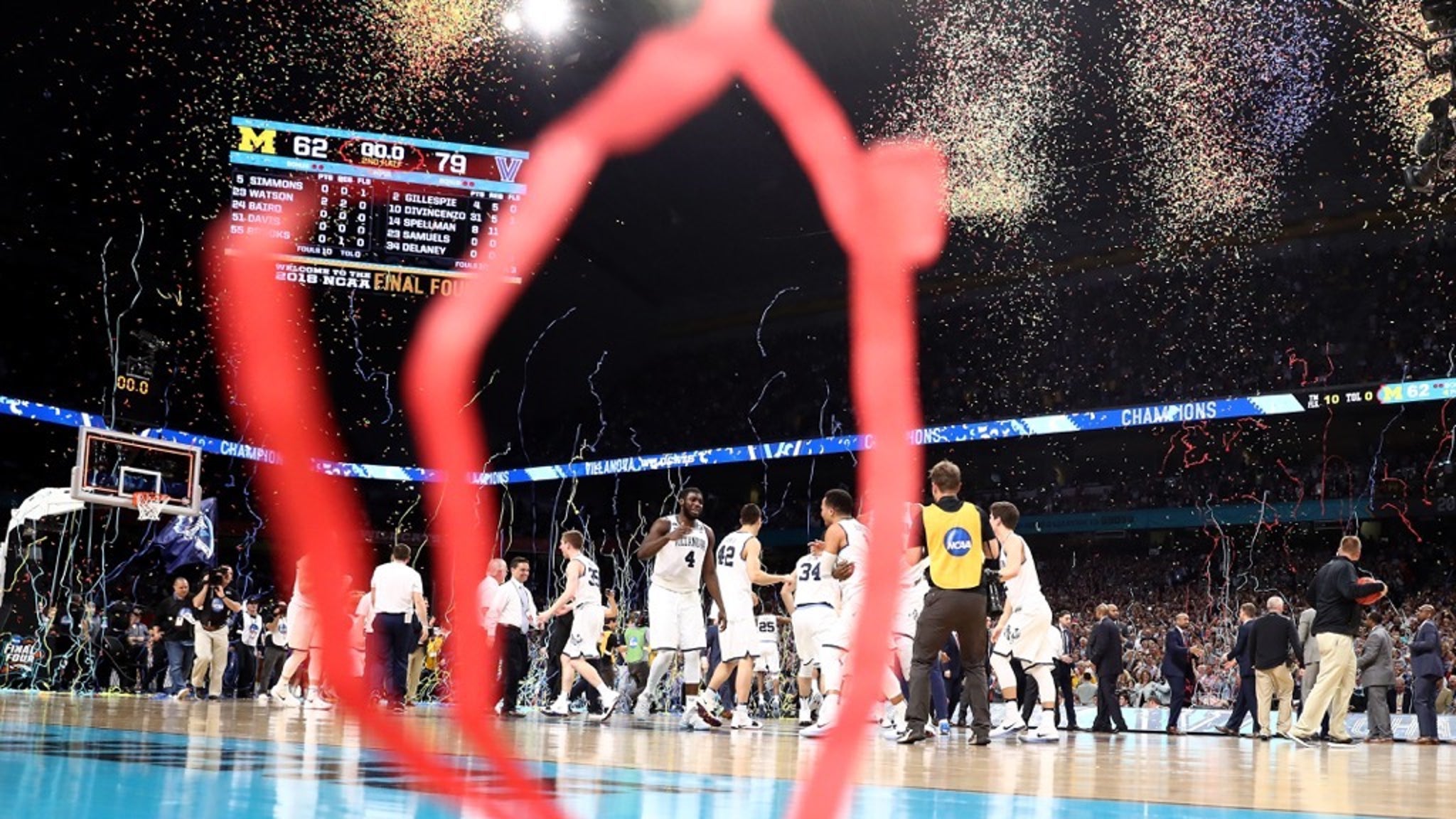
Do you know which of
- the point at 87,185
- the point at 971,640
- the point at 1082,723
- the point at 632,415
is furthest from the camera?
the point at 632,415

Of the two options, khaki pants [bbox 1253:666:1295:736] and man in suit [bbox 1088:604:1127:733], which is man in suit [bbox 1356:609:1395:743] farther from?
A: man in suit [bbox 1088:604:1127:733]

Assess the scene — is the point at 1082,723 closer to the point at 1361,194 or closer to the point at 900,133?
the point at 900,133

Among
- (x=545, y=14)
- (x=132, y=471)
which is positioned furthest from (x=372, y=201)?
(x=132, y=471)

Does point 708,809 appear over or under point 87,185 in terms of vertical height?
under

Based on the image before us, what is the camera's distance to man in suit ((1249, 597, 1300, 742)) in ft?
49.5

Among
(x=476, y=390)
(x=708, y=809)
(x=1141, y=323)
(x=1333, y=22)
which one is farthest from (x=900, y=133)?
(x=708, y=809)

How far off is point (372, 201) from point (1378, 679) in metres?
13.5

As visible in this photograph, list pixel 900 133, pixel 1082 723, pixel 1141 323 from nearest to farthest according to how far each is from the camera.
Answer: pixel 1082 723 < pixel 900 133 < pixel 1141 323

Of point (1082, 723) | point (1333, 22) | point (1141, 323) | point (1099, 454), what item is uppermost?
point (1333, 22)

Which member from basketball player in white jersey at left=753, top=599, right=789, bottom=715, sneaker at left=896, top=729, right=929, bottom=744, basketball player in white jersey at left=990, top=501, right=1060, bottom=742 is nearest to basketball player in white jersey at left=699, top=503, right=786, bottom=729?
basketball player in white jersey at left=990, top=501, right=1060, bottom=742

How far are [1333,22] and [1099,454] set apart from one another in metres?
15.1

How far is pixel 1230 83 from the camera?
72.7 ft

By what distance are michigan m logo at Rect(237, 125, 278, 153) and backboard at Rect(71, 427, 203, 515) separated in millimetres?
4149

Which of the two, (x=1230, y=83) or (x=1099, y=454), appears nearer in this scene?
(x=1230, y=83)
